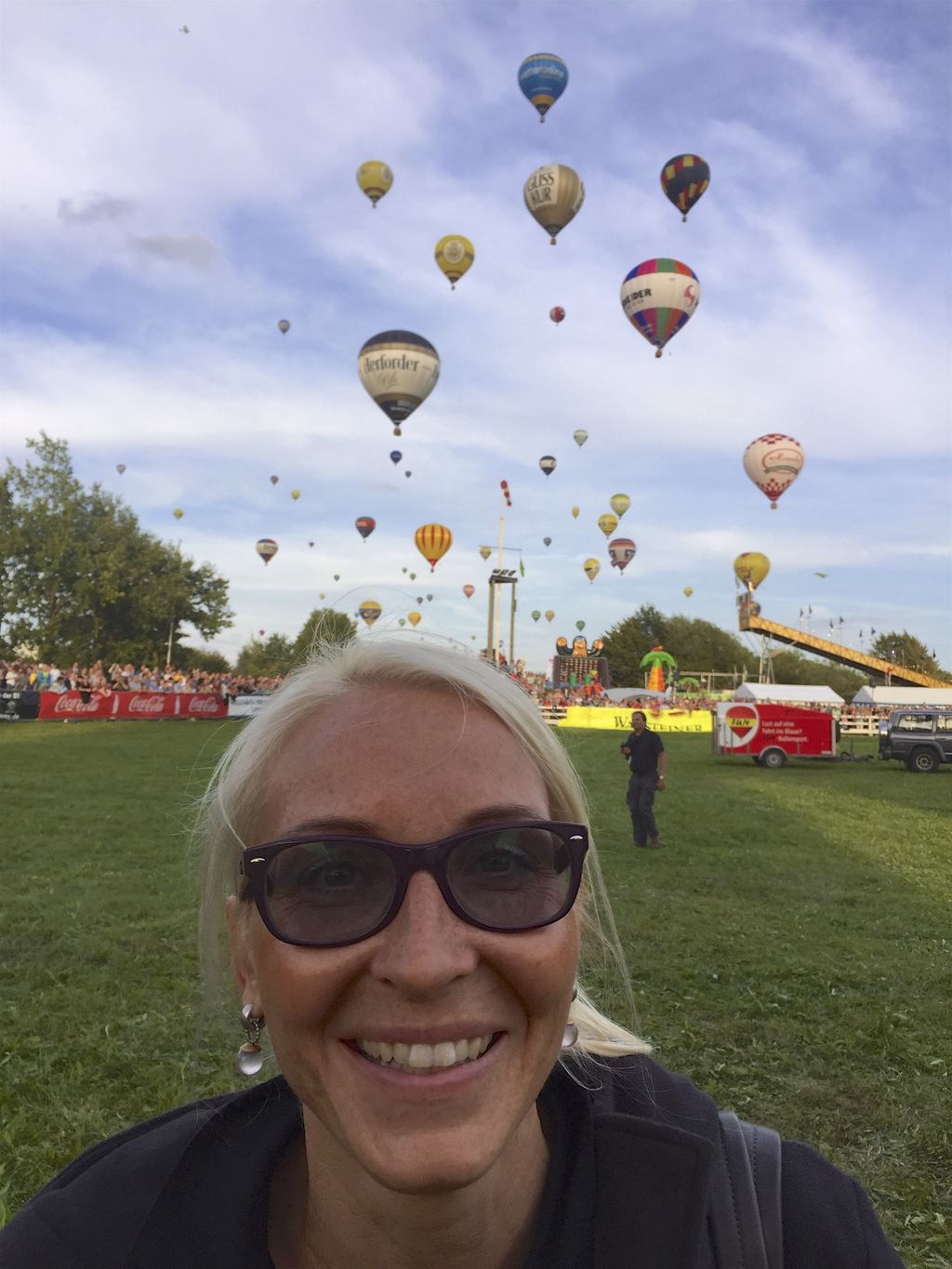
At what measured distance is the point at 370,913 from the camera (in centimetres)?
136

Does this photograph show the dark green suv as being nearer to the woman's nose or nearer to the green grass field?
the green grass field

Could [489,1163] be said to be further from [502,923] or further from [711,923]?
[711,923]

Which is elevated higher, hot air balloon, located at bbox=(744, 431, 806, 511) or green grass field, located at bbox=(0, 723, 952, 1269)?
hot air balloon, located at bbox=(744, 431, 806, 511)

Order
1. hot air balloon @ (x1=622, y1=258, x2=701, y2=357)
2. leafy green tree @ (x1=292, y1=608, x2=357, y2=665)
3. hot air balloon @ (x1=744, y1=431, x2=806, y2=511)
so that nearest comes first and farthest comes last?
leafy green tree @ (x1=292, y1=608, x2=357, y2=665) → hot air balloon @ (x1=622, y1=258, x2=701, y2=357) → hot air balloon @ (x1=744, y1=431, x2=806, y2=511)

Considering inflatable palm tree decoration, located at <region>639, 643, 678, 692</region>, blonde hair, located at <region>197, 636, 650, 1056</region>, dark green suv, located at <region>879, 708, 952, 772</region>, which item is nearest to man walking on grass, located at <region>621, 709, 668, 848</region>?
blonde hair, located at <region>197, 636, 650, 1056</region>

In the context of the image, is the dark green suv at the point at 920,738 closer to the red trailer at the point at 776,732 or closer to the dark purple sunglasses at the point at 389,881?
the red trailer at the point at 776,732

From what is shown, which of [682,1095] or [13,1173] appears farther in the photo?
[13,1173]

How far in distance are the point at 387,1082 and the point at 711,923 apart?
7.94 meters

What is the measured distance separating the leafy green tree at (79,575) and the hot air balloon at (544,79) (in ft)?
127

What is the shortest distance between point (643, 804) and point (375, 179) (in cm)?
3851

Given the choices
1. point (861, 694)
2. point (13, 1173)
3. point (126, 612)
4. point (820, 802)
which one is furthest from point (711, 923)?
point (126, 612)

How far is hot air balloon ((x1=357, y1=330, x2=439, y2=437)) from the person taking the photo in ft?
114

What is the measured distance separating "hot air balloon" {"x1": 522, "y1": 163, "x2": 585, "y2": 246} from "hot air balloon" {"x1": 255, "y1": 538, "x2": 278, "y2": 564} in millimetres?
36179

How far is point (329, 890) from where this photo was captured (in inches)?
54.3
